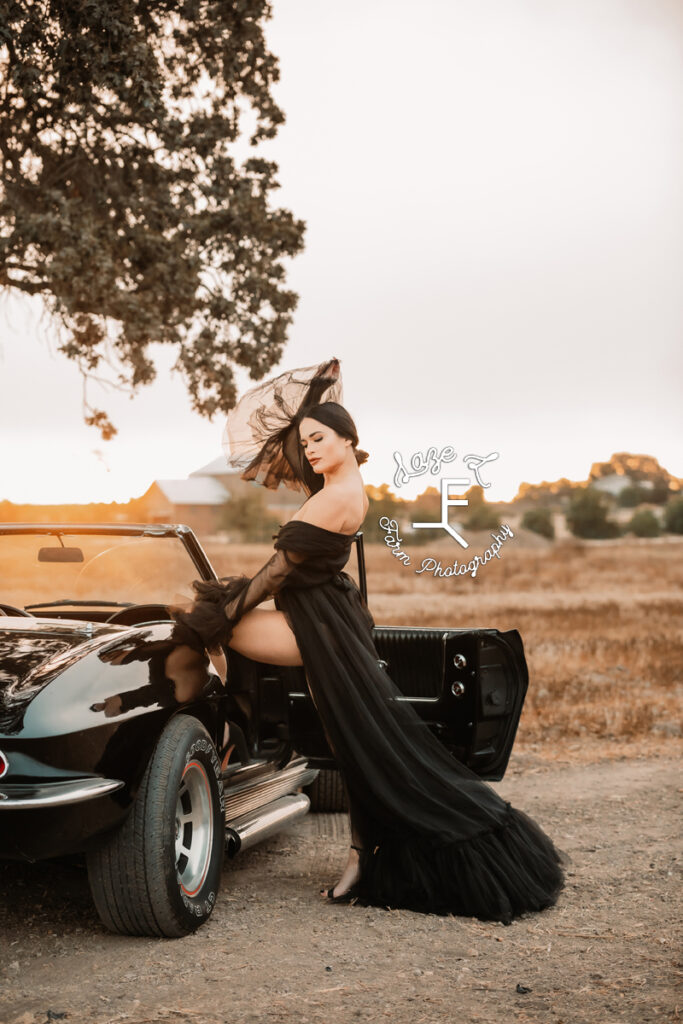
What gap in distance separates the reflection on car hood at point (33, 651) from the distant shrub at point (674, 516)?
3226 centimetres

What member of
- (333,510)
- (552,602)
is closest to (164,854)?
(333,510)

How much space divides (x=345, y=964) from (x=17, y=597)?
2328 mm

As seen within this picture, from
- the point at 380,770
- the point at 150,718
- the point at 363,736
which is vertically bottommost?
the point at 380,770

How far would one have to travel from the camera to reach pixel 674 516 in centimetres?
3497

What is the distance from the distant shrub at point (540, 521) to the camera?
36.0 m

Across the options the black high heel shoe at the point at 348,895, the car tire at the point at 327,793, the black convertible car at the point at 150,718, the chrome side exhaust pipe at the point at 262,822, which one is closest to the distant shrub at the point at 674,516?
the car tire at the point at 327,793

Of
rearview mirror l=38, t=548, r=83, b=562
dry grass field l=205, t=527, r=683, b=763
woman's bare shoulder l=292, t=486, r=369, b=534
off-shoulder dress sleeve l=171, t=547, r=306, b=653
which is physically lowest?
dry grass field l=205, t=527, r=683, b=763

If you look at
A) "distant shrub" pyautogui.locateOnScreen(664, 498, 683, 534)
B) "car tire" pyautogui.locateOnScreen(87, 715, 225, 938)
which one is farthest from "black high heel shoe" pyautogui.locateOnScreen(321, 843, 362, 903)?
"distant shrub" pyautogui.locateOnScreen(664, 498, 683, 534)

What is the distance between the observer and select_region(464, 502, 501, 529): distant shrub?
30953 millimetres

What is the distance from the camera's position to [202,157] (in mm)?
12945

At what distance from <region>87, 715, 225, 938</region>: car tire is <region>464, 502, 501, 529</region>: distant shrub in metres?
26.4

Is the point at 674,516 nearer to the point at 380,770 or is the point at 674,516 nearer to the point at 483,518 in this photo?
the point at 483,518

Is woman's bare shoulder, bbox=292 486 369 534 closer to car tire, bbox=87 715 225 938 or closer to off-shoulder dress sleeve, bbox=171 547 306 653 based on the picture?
off-shoulder dress sleeve, bbox=171 547 306 653

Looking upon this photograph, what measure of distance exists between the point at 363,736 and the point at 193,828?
76cm
